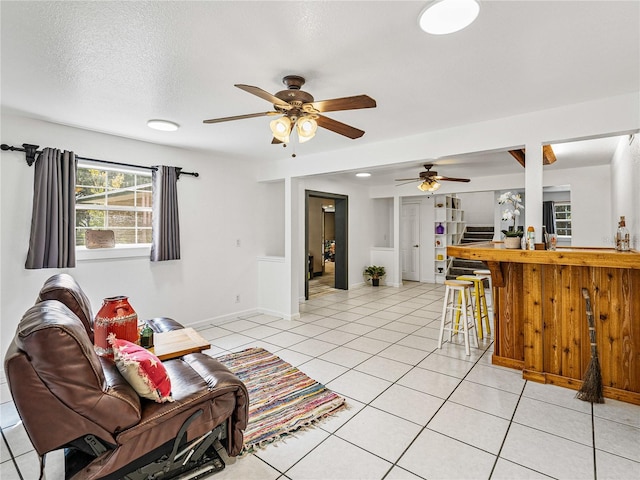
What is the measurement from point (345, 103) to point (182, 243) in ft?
10.7

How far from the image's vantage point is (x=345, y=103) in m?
2.17

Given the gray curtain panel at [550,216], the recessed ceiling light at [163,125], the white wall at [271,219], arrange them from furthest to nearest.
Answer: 1. the gray curtain panel at [550,216]
2. the white wall at [271,219]
3. the recessed ceiling light at [163,125]

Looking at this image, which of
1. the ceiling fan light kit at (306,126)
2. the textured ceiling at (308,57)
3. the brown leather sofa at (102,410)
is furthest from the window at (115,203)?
the ceiling fan light kit at (306,126)

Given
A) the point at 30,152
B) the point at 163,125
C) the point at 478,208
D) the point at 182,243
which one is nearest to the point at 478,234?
the point at 478,208

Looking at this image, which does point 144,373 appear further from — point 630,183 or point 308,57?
point 630,183

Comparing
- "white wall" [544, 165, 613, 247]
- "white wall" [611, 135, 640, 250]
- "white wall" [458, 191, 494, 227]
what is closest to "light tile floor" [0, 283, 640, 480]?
"white wall" [611, 135, 640, 250]

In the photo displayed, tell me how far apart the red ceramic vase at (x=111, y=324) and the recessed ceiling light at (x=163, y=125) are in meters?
1.99

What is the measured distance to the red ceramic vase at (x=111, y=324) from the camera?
6.68 ft

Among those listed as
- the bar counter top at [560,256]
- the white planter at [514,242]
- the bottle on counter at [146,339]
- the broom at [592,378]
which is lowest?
the broom at [592,378]

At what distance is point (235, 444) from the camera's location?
1949mm

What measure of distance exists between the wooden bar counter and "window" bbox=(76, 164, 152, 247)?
149 inches

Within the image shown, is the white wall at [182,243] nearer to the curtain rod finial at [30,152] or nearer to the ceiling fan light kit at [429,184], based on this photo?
the curtain rod finial at [30,152]

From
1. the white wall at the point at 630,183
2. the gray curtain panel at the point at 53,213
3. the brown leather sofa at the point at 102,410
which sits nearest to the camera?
the brown leather sofa at the point at 102,410

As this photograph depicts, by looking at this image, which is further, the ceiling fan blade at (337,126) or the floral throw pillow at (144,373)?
the ceiling fan blade at (337,126)
